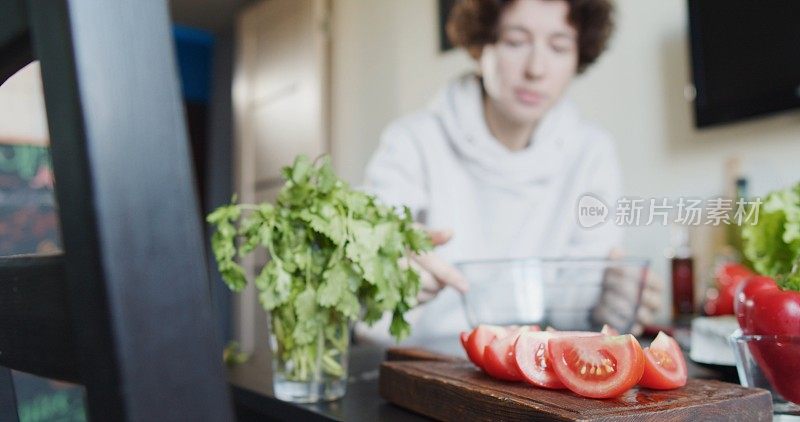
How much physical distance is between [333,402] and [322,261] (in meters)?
0.13

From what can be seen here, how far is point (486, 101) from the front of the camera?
1.95 meters

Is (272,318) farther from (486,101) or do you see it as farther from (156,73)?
(486,101)

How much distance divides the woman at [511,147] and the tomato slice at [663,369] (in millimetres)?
1342

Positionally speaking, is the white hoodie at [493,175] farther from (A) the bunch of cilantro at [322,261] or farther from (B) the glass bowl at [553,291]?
(A) the bunch of cilantro at [322,261]

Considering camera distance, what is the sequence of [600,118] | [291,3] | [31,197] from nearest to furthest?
[600,118], [31,197], [291,3]

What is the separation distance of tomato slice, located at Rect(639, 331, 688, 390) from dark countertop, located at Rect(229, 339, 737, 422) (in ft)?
0.62

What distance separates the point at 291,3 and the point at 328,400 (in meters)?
2.67

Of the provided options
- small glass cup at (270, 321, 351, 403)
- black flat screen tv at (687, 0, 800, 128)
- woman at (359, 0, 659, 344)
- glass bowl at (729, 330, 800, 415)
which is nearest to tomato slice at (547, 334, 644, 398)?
glass bowl at (729, 330, 800, 415)

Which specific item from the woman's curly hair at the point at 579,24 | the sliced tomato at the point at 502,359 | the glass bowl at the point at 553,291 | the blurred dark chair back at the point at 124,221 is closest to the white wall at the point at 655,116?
the woman's curly hair at the point at 579,24

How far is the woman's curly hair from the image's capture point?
1871mm

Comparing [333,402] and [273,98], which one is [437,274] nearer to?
[333,402]

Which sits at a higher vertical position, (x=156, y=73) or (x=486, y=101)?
(x=486, y=101)

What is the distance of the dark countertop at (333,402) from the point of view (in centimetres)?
61

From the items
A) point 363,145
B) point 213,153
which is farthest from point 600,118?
point 213,153
